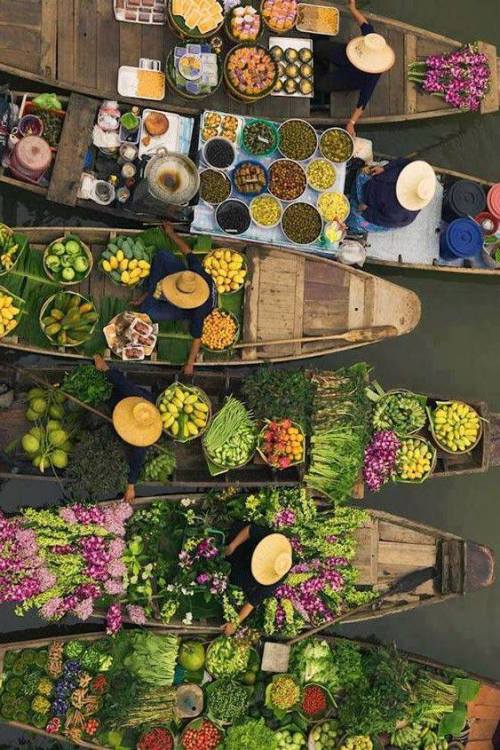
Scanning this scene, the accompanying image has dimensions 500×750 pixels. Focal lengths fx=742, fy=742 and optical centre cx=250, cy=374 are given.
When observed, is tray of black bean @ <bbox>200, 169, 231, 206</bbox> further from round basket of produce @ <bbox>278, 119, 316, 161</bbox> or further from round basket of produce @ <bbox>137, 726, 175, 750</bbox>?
round basket of produce @ <bbox>137, 726, 175, 750</bbox>

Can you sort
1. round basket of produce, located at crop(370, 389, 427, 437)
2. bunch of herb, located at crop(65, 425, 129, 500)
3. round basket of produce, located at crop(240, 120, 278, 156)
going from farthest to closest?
round basket of produce, located at crop(370, 389, 427, 437), round basket of produce, located at crop(240, 120, 278, 156), bunch of herb, located at crop(65, 425, 129, 500)

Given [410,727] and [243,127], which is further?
[410,727]

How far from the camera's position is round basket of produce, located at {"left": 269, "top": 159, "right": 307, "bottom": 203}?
7.48 meters

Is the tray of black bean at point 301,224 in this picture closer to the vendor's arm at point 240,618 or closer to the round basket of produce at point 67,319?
the round basket of produce at point 67,319

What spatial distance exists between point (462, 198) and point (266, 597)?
4.73 m

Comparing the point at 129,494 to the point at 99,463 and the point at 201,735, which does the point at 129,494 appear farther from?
the point at 201,735

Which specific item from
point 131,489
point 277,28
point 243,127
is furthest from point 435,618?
point 277,28

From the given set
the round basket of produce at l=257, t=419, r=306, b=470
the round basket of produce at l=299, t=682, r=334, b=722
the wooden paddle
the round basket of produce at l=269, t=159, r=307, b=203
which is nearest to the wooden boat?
the wooden paddle

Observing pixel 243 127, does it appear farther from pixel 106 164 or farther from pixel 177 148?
pixel 106 164

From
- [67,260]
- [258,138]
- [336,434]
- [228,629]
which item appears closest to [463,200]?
[258,138]

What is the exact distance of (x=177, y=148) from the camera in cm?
737

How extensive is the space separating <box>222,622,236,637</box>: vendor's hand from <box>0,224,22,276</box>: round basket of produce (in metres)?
3.99

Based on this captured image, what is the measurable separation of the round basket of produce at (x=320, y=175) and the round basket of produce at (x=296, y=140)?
12 cm

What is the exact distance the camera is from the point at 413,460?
785 cm
